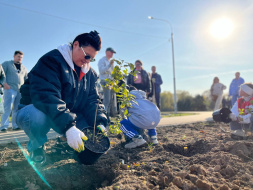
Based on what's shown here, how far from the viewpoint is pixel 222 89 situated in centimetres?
922

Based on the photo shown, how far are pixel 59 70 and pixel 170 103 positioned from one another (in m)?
28.0

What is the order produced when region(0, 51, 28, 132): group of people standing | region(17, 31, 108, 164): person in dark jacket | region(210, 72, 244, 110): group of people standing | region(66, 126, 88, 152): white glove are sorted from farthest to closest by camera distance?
1. region(210, 72, 244, 110): group of people standing
2. region(0, 51, 28, 132): group of people standing
3. region(17, 31, 108, 164): person in dark jacket
4. region(66, 126, 88, 152): white glove

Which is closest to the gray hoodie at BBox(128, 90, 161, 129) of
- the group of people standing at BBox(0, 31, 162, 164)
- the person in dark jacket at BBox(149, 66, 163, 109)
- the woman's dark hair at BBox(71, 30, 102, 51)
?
the group of people standing at BBox(0, 31, 162, 164)

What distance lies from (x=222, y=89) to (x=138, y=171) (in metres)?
8.39

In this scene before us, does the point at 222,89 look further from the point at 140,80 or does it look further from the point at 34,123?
the point at 34,123

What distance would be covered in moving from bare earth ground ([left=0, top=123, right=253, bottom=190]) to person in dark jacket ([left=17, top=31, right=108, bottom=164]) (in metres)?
0.29

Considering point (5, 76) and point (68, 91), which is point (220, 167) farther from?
point (5, 76)

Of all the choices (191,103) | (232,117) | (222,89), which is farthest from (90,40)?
(191,103)

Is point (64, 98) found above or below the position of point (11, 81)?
below

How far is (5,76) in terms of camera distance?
493cm

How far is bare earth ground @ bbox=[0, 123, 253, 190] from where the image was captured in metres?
1.69

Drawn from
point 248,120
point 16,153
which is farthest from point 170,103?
point 16,153

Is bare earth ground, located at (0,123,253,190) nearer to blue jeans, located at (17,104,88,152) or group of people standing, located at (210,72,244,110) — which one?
blue jeans, located at (17,104,88,152)

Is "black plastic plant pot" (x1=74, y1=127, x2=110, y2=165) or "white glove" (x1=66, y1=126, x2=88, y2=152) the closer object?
"white glove" (x1=66, y1=126, x2=88, y2=152)
